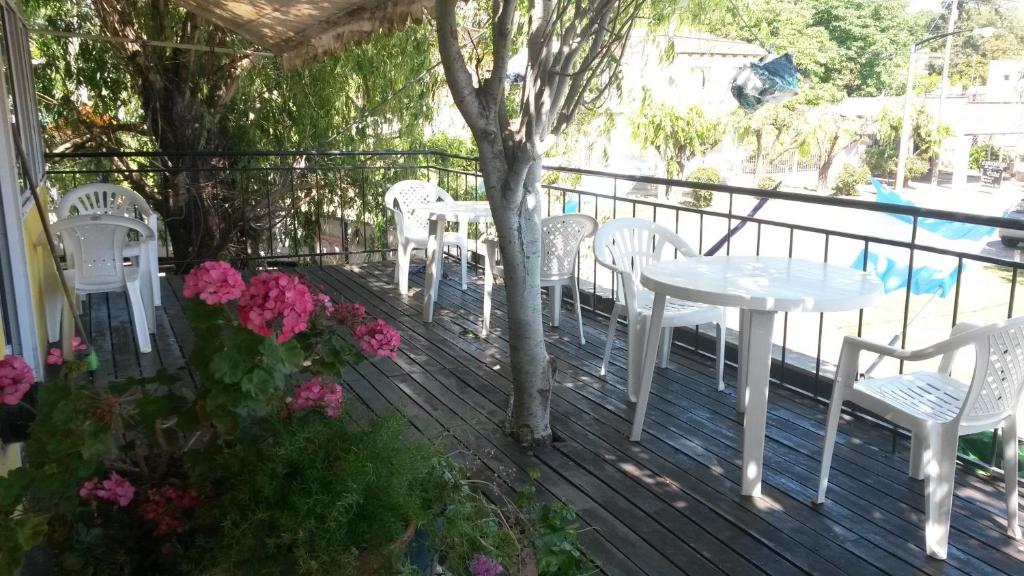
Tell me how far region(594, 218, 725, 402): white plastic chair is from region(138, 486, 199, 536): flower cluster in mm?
2182

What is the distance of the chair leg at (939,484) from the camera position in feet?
7.82

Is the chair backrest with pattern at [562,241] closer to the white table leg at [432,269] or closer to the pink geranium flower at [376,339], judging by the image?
the white table leg at [432,269]

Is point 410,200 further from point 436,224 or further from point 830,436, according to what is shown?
point 830,436

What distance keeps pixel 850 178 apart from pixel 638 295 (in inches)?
847

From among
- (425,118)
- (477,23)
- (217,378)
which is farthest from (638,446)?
(425,118)

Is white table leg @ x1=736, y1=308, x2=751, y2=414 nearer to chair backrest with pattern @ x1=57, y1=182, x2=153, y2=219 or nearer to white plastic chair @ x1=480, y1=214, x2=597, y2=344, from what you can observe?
white plastic chair @ x1=480, y1=214, x2=597, y2=344

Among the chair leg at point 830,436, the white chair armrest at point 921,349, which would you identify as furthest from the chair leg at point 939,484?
the chair leg at point 830,436

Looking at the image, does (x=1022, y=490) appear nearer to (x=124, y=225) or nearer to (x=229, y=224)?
(x=124, y=225)

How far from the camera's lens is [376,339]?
2043 millimetres

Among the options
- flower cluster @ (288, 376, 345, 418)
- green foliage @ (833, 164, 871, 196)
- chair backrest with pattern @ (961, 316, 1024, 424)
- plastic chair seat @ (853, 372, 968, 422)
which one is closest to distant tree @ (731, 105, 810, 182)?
green foliage @ (833, 164, 871, 196)

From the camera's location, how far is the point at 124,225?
173 inches

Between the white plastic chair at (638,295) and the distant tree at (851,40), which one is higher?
the distant tree at (851,40)

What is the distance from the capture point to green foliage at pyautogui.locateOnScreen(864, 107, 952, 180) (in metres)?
22.6

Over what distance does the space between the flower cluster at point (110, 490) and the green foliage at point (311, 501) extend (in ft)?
0.59
